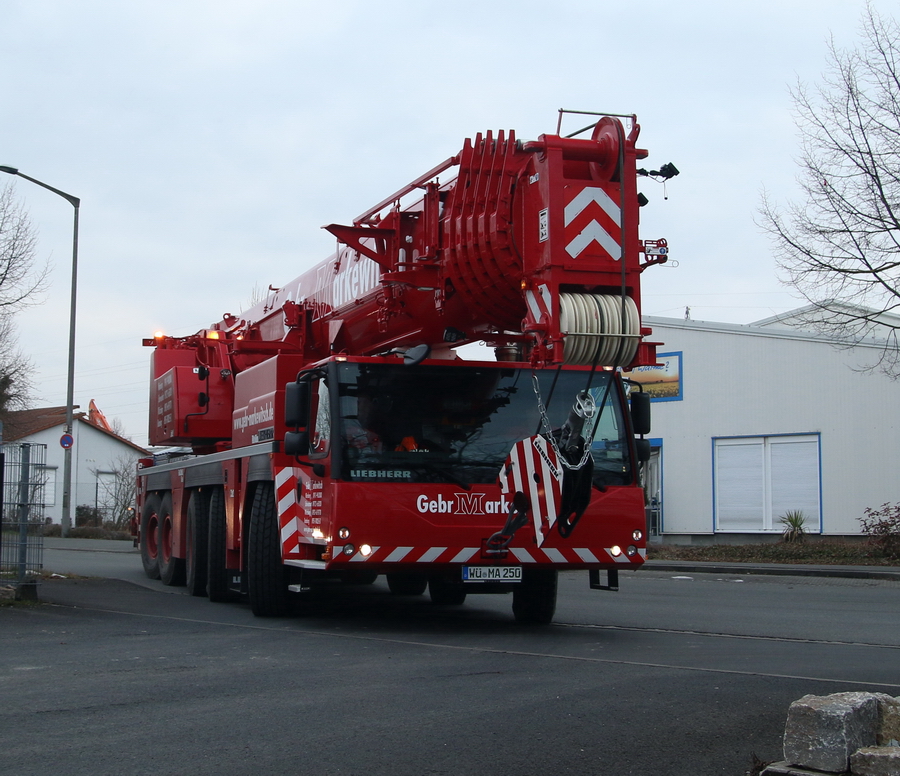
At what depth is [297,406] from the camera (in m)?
10.5

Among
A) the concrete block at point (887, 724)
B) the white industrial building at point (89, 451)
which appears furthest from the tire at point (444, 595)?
the white industrial building at point (89, 451)

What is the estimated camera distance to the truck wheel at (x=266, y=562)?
455 inches

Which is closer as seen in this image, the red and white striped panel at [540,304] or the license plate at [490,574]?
the red and white striped panel at [540,304]

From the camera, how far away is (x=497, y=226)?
909 cm

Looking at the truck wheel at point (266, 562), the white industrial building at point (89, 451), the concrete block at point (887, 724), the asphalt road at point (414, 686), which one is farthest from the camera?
the white industrial building at point (89, 451)

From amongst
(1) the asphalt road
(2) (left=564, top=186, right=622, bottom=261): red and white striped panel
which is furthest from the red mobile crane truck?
(1) the asphalt road

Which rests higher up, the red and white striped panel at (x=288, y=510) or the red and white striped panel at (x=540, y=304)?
the red and white striped panel at (x=540, y=304)

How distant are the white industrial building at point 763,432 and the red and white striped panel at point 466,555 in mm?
17647

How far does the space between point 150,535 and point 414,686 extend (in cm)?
1211

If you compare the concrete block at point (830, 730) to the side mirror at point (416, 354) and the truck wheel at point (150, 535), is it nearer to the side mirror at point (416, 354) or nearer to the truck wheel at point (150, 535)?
the side mirror at point (416, 354)

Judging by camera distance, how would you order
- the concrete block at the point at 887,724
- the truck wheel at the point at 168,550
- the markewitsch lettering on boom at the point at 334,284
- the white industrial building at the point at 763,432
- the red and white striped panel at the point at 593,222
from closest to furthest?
the concrete block at the point at 887,724
the red and white striped panel at the point at 593,222
the markewitsch lettering on boom at the point at 334,284
the truck wheel at the point at 168,550
the white industrial building at the point at 763,432

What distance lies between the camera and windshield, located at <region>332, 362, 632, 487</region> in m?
10.2

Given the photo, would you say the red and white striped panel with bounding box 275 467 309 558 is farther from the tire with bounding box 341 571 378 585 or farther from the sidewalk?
the sidewalk

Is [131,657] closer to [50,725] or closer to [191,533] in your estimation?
[50,725]
